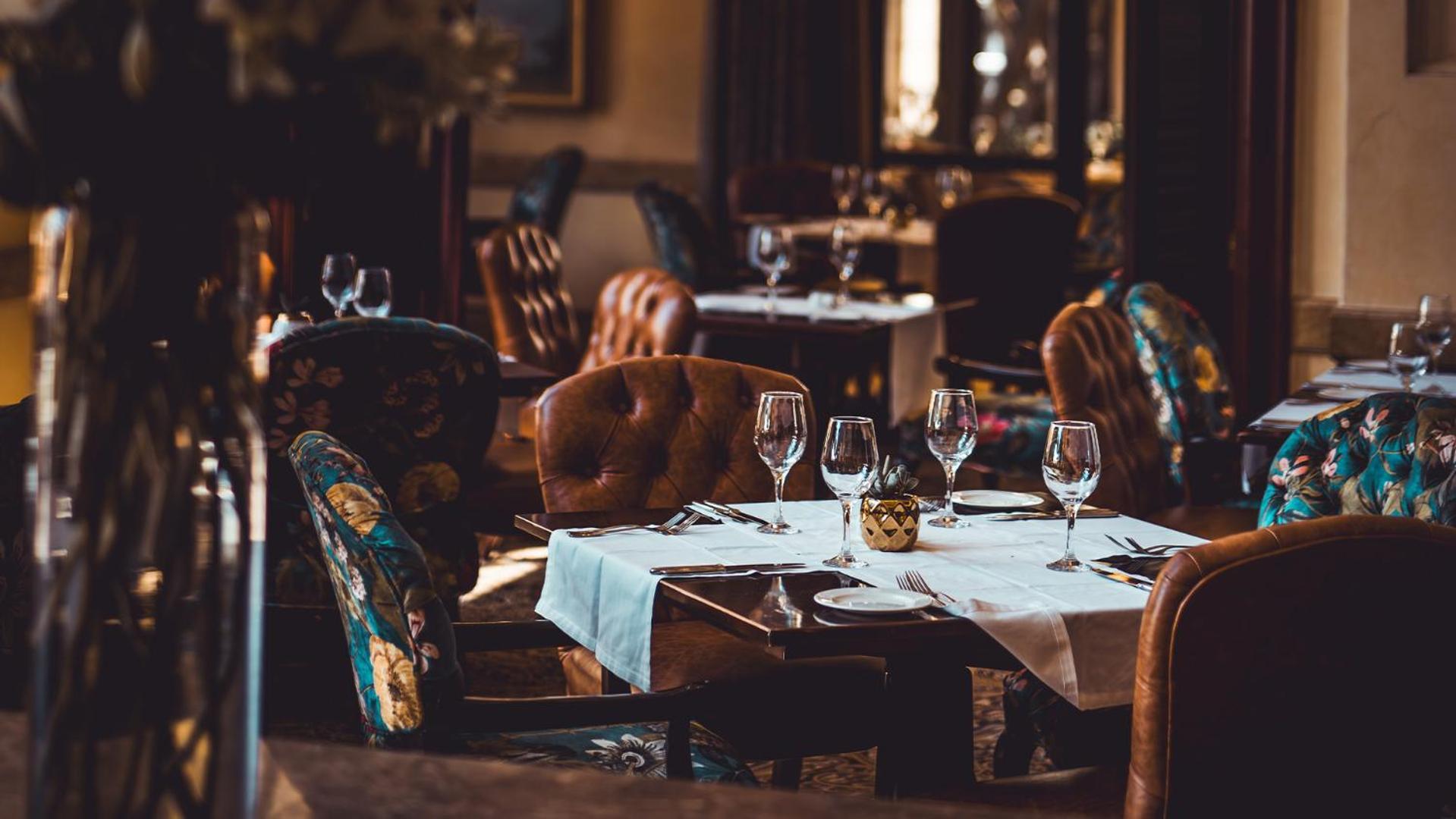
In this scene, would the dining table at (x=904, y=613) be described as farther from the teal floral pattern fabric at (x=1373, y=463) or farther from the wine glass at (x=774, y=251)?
the wine glass at (x=774, y=251)

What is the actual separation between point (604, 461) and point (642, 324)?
173 cm

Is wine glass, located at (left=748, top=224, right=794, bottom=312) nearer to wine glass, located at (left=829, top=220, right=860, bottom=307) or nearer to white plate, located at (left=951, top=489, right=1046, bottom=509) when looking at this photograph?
wine glass, located at (left=829, top=220, right=860, bottom=307)

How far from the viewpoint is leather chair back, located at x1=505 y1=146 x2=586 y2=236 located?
318 inches

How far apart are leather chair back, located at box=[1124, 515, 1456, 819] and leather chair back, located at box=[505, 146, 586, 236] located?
6.69 meters

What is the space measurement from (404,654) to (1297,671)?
89cm

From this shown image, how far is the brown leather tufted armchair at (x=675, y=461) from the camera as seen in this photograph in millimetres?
2537

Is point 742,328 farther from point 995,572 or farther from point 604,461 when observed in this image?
point 995,572

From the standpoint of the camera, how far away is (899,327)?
5.30 meters

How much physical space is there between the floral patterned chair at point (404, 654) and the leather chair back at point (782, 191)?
634cm

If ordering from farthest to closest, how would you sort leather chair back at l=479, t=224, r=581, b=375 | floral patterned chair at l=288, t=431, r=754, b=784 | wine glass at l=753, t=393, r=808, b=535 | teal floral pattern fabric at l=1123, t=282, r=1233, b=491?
1. leather chair back at l=479, t=224, r=581, b=375
2. teal floral pattern fabric at l=1123, t=282, r=1233, b=491
3. wine glass at l=753, t=393, r=808, b=535
4. floral patterned chair at l=288, t=431, r=754, b=784

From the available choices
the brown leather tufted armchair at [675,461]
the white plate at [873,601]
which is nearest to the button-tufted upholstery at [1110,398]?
the brown leather tufted armchair at [675,461]

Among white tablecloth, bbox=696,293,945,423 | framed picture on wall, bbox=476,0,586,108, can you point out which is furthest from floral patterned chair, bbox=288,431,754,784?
framed picture on wall, bbox=476,0,586,108

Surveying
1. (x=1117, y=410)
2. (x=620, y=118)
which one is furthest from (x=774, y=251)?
(x=620, y=118)

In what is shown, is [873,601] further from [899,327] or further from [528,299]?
[899,327]
